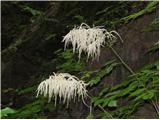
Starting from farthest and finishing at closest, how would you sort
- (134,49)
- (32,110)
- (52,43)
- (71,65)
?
1. (52,43)
2. (71,65)
3. (134,49)
4. (32,110)

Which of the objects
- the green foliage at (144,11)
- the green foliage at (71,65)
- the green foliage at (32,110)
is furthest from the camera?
the green foliage at (71,65)

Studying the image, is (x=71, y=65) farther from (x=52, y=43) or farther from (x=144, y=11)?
(x=144, y=11)

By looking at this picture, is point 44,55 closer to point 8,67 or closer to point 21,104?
point 8,67

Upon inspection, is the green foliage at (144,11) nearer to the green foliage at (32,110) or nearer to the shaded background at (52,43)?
the shaded background at (52,43)

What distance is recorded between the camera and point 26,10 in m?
10.1

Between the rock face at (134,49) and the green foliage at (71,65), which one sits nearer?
the rock face at (134,49)

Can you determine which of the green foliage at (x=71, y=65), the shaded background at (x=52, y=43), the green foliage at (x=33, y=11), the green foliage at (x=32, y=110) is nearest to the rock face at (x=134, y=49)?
the shaded background at (x=52, y=43)

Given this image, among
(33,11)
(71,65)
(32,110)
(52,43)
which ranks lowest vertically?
(32,110)

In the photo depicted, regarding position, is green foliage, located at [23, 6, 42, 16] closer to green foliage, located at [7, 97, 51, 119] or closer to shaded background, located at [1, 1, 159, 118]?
shaded background, located at [1, 1, 159, 118]

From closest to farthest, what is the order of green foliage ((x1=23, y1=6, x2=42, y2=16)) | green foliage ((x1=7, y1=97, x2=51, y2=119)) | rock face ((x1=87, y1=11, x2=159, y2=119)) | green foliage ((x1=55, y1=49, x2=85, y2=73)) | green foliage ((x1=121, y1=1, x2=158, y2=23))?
green foliage ((x1=121, y1=1, x2=158, y2=23))
green foliage ((x1=7, y1=97, x2=51, y2=119))
rock face ((x1=87, y1=11, x2=159, y2=119))
green foliage ((x1=55, y1=49, x2=85, y2=73))
green foliage ((x1=23, y1=6, x2=42, y2=16))

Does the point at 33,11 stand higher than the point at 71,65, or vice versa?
the point at 33,11

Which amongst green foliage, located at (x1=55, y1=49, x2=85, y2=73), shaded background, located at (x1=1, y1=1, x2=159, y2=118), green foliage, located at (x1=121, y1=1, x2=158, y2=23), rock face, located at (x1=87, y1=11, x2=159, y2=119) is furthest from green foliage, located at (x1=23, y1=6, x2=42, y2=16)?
green foliage, located at (x1=121, y1=1, x2=158, y2=23)

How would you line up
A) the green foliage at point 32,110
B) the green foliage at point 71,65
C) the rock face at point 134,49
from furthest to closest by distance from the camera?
1. the green foliage at point 71,65
2. the rock face at point 134,49
3. the green foliage at point 32,110

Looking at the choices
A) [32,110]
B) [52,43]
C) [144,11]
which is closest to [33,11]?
[52,43]
